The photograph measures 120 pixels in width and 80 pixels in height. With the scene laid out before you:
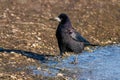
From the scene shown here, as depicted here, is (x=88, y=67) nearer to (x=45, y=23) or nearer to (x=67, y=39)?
(x=67, y=39)

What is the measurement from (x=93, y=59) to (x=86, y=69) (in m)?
1.30

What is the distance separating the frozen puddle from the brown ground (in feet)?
2.36

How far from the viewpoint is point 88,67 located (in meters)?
12.1

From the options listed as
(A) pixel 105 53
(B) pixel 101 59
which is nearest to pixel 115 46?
(A) pixel 105 53

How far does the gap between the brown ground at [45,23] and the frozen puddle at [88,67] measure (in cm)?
72

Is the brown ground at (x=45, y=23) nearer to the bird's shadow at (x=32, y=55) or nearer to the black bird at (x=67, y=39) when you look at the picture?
the bird's shadow at (x=32, y=55)

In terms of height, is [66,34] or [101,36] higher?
[66,34]

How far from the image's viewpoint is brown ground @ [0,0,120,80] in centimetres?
1399

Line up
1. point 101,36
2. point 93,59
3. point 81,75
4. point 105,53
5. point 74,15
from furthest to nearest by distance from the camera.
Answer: point 74,15 < point 101,36 < point 105,53 < point 93,59 < point 81,75

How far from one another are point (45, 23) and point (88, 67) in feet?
16.3

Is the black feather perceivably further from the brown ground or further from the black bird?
the brown ground

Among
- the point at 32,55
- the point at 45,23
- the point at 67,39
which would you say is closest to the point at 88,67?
the point at 67,39

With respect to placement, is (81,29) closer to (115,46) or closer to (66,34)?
(115,46)

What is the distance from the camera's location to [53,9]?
729 inches
